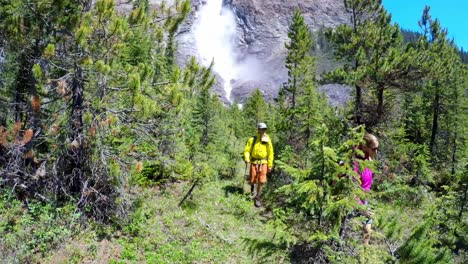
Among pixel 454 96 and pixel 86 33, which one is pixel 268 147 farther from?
pixel 454 96

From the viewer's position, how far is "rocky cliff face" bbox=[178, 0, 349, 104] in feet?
422

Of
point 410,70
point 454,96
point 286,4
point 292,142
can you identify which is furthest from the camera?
point 286,4

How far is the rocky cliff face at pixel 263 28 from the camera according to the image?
129m

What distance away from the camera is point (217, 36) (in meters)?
148

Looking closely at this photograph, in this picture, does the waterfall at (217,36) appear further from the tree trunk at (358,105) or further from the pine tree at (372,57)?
the tree trunk at (358,105)

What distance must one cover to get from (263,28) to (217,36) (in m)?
19.5

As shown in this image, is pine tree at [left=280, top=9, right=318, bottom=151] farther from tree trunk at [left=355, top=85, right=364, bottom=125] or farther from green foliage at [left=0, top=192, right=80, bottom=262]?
green foliage at [left=0, top=192, right=80, bottom=262]

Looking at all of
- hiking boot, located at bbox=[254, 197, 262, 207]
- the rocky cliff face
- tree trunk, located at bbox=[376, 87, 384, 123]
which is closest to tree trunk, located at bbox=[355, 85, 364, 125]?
tree trunk, located at bbox=[376, 87, 384, 123]

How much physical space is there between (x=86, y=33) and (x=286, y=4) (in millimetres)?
146819

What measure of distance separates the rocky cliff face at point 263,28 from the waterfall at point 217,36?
235 cm

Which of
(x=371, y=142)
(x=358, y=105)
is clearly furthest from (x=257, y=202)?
(x=358, y=105)

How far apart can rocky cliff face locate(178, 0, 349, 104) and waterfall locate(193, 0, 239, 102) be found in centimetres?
235

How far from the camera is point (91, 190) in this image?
6.74 m

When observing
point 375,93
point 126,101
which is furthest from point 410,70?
point 126,101
